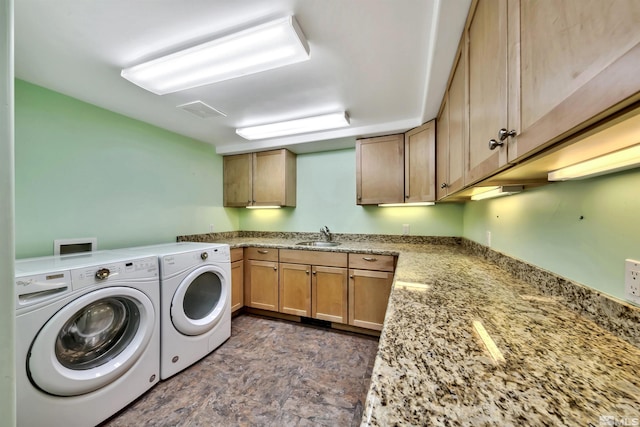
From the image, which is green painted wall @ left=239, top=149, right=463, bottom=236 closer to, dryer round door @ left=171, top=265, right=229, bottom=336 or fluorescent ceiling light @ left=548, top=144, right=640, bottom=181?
dryer round door @ left=171, top=265, right=229, bottom=336

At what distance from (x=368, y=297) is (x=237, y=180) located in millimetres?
2275

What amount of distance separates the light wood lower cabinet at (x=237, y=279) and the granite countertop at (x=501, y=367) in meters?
2.10

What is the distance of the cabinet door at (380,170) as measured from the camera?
7.88 feet

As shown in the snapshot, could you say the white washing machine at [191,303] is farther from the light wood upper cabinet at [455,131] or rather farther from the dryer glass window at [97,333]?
the light wood upper cabinet at [455,131]

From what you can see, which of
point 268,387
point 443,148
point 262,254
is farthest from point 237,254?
point 443,148

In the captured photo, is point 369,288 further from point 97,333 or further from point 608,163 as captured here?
point 97,333

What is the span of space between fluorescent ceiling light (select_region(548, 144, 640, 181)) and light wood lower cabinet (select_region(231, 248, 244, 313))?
2635 mm

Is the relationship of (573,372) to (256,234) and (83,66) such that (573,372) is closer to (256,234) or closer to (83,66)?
(83,66)

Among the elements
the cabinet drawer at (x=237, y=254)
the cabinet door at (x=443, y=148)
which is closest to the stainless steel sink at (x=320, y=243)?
the cabinet drawer at (x=237, y=254)

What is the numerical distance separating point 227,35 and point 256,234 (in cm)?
256

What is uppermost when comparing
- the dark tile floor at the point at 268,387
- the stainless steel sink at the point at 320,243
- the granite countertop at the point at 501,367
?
the granite countertop at the point at 501,367

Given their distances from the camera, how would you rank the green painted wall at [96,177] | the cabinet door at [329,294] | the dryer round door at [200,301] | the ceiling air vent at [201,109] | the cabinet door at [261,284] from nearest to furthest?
the green painted wall at [96,177] → the dryer round door at [200,301] → the ceiling air vent at [201,109] → the cabinet door at [329,294] → the cabinet door at [261,284]

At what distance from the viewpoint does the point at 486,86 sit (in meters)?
0.83

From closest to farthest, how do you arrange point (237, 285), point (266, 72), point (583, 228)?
point (583, 228) < point (266, 72) < point (237, 285)
